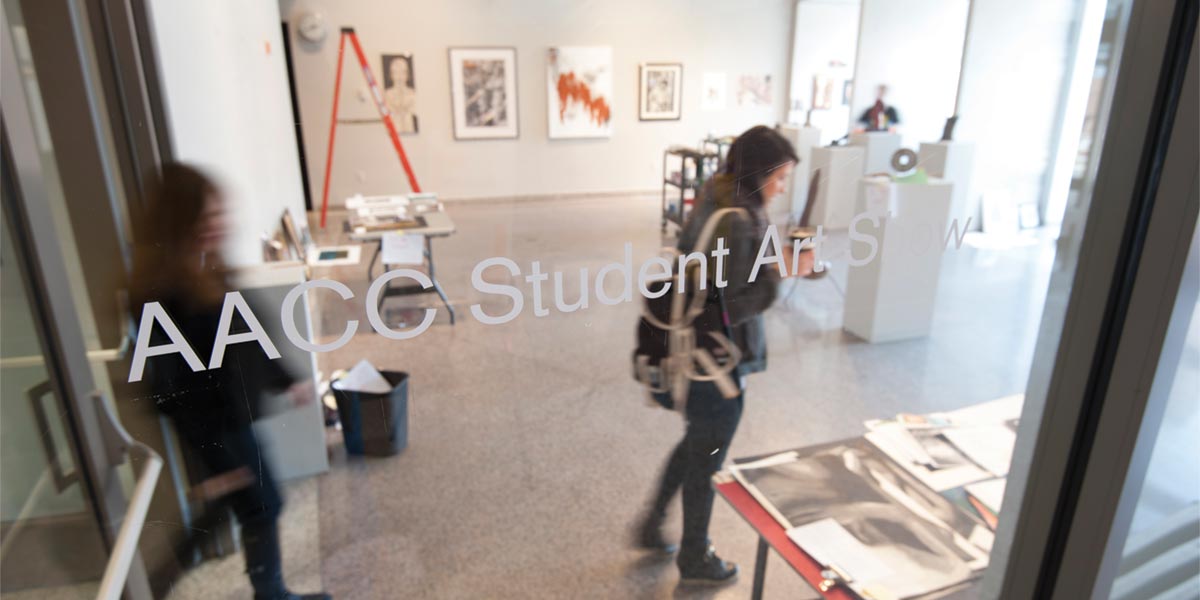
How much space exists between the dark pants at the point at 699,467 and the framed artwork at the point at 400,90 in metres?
0.77

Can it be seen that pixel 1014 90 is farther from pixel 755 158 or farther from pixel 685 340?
pixel 685 340

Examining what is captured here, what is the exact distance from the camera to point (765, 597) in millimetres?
1362

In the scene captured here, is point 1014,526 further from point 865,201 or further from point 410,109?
point 410,109

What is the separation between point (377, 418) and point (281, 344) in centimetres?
54

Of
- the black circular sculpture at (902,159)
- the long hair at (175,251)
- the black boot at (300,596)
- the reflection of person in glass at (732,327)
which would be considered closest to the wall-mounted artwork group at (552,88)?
the reflection of person in glass at (732,327)

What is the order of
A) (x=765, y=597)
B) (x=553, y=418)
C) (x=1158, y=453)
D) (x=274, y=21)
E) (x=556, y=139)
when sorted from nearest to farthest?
(x=274, y=21) → (x=1158, y=453) → (x=556, y=139) → (x=765, y=597) → (x=553, y=418)

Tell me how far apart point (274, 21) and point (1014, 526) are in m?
1.21

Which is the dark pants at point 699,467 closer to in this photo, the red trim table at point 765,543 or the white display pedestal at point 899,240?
the red trim table at point 765,543

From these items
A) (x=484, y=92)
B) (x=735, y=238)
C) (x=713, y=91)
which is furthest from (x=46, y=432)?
(x=713, y=91)

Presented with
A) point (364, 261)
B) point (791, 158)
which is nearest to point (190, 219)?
point (364, 261)

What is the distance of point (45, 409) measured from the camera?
0.64 m

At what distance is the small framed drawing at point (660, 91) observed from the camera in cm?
95

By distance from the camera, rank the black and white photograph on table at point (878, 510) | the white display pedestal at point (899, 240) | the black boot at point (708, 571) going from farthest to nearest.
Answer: the black boot at point (708, 571) < the black and white photograph on table at point (878, 510) < the white display pedestal at point (899, 240)

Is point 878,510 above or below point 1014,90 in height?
below
